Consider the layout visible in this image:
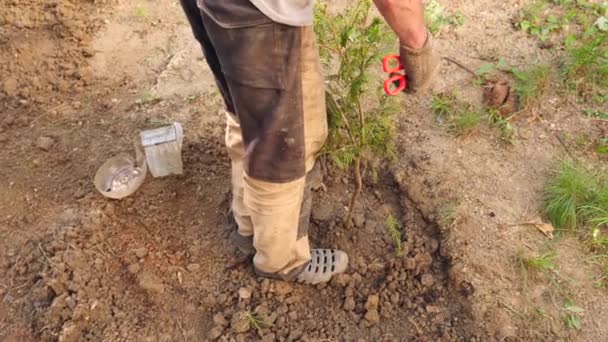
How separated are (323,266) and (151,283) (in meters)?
0.90

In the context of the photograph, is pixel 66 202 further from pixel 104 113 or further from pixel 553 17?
pixel 553 17

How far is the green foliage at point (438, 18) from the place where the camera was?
3.99m

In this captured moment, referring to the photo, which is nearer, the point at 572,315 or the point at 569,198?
the point at 572,315

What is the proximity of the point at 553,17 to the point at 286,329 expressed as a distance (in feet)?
10.4

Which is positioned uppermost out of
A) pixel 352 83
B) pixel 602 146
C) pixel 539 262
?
pixel 352 83

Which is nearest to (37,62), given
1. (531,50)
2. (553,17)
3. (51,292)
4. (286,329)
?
(51,292)

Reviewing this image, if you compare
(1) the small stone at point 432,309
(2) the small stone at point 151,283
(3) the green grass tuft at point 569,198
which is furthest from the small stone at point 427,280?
(2) the small stone at point 151,283

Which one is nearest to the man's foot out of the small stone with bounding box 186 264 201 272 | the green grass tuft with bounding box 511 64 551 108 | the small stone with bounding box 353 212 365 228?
the small stone with bounding box 353 212 365 228

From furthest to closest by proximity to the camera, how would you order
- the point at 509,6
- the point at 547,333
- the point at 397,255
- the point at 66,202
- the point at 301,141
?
the point at 509,6 < the point at 66,202 < the point at 397,255 < the point at 547,333 < the point at 301,141

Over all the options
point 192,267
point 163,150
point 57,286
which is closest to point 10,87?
point 163,150

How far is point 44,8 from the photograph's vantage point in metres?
4.24

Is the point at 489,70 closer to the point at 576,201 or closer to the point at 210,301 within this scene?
the point at 576,201

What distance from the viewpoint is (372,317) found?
102 inches

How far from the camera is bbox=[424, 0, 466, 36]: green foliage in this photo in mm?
3994
